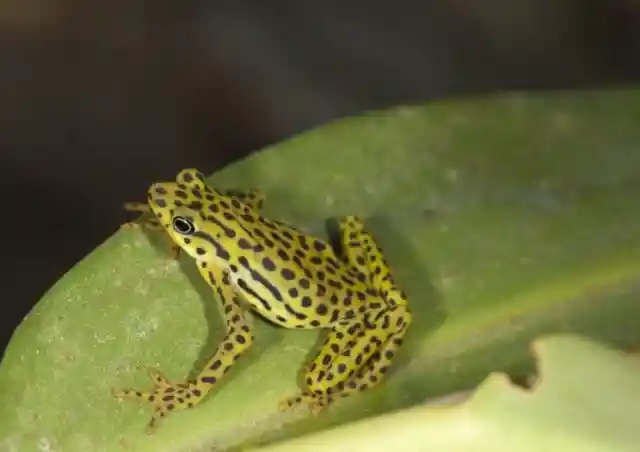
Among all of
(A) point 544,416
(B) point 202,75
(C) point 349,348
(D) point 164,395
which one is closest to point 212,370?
(D) point 164,395

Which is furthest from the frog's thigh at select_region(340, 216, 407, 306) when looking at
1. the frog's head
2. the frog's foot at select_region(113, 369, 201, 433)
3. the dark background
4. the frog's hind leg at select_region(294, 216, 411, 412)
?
the dark background

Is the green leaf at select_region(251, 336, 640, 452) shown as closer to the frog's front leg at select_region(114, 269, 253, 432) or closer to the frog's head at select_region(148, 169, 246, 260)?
the frog's front leg at select_region(114, 269, 253, 432)

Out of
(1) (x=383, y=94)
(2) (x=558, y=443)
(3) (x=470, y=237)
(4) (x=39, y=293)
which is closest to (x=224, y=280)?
(3) (x=470, y=237)

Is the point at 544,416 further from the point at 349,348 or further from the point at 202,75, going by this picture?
the point at 202,75

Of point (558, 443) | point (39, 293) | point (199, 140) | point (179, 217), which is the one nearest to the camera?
point (558, 443)

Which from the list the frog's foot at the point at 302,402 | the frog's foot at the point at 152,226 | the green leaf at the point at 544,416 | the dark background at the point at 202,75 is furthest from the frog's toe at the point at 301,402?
the dark background at the point at 202,75

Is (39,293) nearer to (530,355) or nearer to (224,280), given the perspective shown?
(224,280)
